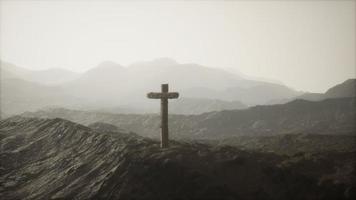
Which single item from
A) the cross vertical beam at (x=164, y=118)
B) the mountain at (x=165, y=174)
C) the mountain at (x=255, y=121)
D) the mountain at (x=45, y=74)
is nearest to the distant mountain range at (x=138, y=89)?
the mountain at (x=45, y=74)

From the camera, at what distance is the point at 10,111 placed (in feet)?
260

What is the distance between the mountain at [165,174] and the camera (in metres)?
12.1

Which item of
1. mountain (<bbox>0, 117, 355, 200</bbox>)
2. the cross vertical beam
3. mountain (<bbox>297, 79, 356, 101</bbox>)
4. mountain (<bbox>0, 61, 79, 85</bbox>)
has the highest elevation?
mountain (<bbox>0, 61, 79, 85</bbox>)

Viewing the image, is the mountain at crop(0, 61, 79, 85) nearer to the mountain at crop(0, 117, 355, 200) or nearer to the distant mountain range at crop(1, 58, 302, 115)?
the distant mountain range at crop(1, 58, 302, 115)

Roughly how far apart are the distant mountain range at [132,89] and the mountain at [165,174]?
209ft

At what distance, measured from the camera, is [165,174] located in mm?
12969

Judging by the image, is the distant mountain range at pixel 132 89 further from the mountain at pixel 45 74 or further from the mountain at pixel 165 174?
the mountain at pixel 165 174

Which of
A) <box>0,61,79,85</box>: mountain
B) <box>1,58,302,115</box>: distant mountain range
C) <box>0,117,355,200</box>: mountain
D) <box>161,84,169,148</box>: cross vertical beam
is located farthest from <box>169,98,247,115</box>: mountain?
<box>0,61,79,85</box>: mountain

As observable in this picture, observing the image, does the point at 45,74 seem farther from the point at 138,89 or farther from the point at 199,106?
the point at 199,106

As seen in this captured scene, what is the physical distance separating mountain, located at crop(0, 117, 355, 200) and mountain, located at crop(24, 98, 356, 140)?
24.5 m

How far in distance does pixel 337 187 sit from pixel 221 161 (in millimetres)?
4181

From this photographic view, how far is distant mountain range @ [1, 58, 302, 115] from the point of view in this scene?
3529 inches

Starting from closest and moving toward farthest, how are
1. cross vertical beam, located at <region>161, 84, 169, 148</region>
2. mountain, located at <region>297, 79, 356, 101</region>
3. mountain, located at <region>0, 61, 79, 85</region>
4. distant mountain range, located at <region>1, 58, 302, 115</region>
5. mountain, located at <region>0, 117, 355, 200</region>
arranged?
1. mountain, located at <region>0, 117, 355, 200</region>
2. cross vertical beam, located at <region>161, 84, 169, 148</region>
3. mountain, located at <region>297, 79, 356, 101</region>
4. distant mountain range, located at <region>1, 58, 302, 115</region>
5. mountain, located at <region>0, 61, 79, 85</region>

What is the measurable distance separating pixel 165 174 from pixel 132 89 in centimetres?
12516
